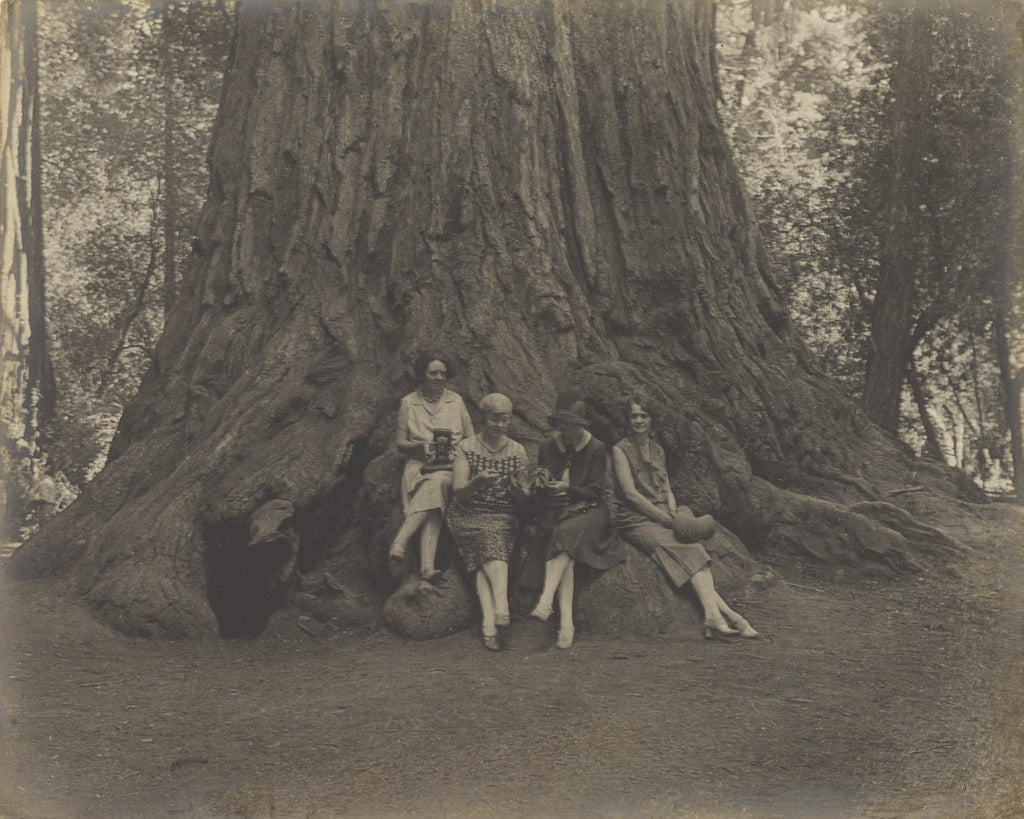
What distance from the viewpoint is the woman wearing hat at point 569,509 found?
5.64 meters

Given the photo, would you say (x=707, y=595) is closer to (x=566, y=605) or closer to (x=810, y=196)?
(x=566, y=605)

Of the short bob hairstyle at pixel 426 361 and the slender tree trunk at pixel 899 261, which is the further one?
the slender tree trunk at pixel 899 261

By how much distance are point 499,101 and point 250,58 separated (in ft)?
6.56

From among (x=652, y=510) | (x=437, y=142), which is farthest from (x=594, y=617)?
(x=437, y=142)

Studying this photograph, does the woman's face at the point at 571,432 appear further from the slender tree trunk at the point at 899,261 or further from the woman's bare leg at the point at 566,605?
the slender tree trunk at the point at 899,261

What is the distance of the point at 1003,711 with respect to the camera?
5449mm

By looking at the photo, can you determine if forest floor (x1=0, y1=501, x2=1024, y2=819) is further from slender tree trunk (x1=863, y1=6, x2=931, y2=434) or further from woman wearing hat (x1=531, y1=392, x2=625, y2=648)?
slender tree trunk (x1=863, y1=6, x2=931, y2=434)

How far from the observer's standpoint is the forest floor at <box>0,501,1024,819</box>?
4723 millimetres

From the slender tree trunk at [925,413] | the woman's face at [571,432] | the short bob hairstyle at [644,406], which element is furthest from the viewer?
the slender tree trunk at [925,413]

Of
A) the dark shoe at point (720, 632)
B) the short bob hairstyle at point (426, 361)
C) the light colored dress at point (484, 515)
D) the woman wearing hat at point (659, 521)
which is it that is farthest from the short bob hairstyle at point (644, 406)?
the dark shoe at point (720, 632)

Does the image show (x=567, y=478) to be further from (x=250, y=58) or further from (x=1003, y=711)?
(x=250, y=58)

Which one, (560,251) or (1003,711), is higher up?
(560,251)

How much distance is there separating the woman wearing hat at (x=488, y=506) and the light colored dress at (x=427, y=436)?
0.10 meters

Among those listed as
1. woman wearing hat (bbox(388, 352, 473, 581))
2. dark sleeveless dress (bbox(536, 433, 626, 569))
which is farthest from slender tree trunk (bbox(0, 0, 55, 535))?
dark sleeveless dress (bbox(536, 433, 626, 569))
